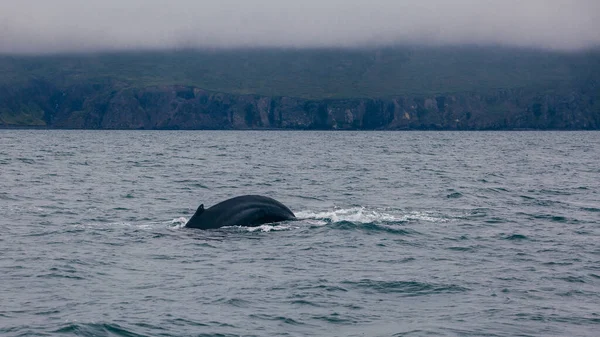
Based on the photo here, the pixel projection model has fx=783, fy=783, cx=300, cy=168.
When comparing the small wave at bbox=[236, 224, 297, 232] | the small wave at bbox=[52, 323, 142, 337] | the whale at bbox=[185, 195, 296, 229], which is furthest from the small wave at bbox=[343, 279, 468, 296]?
the whale at bbox=[185, 195, 296, 229]

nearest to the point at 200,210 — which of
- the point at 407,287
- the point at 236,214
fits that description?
the point at 236,214

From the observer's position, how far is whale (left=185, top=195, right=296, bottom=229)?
26.4m

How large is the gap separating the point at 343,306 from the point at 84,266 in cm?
758

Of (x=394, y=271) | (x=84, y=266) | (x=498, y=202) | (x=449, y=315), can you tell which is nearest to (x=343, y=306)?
(x=449, y=315)

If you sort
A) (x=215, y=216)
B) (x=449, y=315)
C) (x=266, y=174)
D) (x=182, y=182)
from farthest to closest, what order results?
(x=266, y=174), (x=182, y=182), (x=215, y=216), (x=449, y=315)

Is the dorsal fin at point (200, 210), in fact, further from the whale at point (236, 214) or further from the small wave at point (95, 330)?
the small wave at point (95, 330)

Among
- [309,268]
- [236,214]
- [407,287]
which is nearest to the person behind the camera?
[407,287]

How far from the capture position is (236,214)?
87.2 ft

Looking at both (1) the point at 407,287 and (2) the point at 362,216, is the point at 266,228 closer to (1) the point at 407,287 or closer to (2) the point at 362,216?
(2) the point at 362,216

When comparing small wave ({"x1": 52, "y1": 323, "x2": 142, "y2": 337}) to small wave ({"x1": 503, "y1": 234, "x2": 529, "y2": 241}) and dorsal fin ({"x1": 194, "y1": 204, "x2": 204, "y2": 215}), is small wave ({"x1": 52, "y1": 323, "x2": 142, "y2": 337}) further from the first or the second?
small wave ({"x1": 503, "y1": 234, "x2": 529, "y2": 241})

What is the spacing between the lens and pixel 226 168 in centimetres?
6588

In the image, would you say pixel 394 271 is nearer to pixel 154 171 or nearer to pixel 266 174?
pixel 266 174

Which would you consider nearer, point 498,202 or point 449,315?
point 449,315

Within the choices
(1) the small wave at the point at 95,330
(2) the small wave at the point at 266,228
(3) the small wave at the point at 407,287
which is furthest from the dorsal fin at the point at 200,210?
(1) the small wave at the point at 95,330
